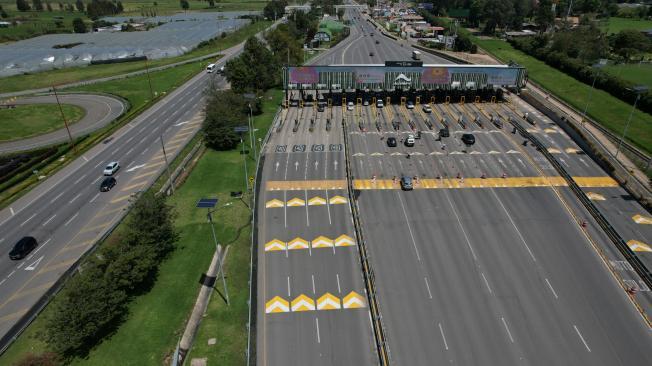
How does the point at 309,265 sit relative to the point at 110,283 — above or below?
below

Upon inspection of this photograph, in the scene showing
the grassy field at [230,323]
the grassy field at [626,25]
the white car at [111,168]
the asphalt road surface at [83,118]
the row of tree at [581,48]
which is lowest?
the grassy field at [230,323]

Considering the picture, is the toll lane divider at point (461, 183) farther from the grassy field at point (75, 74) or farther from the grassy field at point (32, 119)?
the grassy field at point (75, 74)

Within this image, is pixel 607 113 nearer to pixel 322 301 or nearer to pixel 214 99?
pixel 322 301

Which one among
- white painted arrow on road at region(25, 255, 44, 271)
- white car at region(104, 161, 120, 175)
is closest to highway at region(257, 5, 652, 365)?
white car at region(104, 161, 120, 175)

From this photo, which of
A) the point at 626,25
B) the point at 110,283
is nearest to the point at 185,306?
the point at 110,283

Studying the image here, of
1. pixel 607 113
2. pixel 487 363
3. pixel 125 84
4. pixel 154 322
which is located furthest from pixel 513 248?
pixel 125 84

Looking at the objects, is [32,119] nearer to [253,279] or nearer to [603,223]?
[253,279]

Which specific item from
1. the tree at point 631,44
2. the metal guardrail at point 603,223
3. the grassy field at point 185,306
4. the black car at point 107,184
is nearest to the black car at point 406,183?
the grassy field at point 185,306

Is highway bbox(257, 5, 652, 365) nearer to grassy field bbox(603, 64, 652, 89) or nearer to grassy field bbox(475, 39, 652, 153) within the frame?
grassy field bbox(475, 39, 652, 153)
